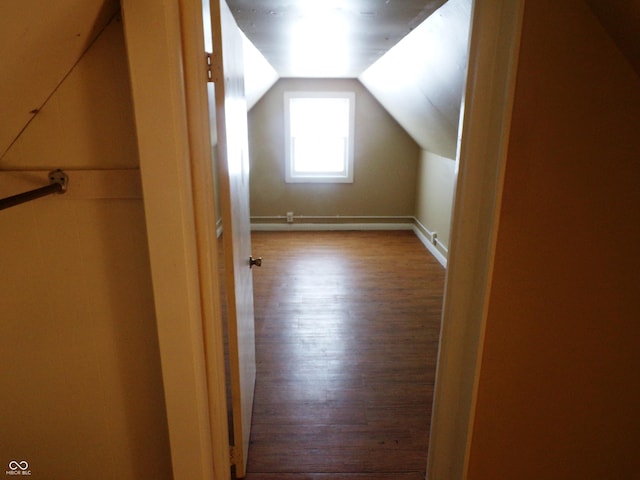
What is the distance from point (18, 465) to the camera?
144cm

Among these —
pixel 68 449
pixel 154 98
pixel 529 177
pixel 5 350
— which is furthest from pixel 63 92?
pixel 529 177

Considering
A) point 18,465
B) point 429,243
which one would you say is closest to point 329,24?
point 18,465

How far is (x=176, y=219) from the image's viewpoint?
107 centimetres

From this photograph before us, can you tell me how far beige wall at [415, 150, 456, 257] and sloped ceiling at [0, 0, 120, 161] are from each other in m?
3.40

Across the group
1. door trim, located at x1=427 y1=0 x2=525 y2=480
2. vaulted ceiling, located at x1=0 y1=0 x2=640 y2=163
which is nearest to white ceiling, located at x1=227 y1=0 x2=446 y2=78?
vaulted ceiling, located at x1=0 y1=0 x2=640 y2=163

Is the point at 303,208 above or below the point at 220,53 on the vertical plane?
below

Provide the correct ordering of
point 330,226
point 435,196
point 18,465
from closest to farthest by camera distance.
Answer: point 18,465, point 435,196, point 330,226

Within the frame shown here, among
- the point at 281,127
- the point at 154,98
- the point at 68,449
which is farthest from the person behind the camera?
the point at 281,127

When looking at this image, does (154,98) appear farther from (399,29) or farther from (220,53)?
(399,29)

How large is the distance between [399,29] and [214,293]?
168 centimetres

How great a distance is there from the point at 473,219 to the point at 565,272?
325mm

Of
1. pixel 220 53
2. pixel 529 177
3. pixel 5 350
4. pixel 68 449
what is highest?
pixel 220 53

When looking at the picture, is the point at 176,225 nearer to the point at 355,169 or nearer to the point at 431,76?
the point at 431,76

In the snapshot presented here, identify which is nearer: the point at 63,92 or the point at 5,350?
the point at 63,92
